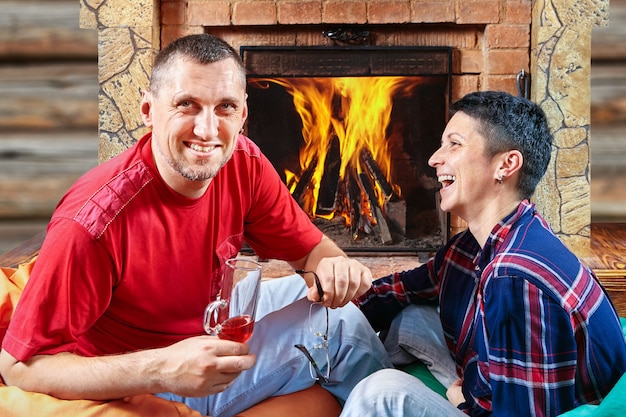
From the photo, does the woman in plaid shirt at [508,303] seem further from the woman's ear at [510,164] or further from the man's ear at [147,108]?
the man's ear at [147,108]

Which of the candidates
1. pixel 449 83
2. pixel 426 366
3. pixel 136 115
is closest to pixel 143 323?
pixel 426 366

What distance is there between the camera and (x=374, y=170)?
11.6 feet

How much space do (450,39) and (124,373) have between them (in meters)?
2.41

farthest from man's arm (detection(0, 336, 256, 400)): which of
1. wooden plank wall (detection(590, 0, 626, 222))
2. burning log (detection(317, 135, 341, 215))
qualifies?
wooden plank wall (detection(590, 0, 626, 222))

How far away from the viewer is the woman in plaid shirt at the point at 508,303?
62.7 inches

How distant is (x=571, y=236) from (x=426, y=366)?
4.65 ft

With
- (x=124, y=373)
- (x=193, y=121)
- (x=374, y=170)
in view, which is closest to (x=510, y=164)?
(x=193, y=121)

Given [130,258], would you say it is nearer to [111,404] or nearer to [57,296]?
[57,296]

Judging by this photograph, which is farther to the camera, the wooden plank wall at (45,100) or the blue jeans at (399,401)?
the wooden plank wall at (45,100)

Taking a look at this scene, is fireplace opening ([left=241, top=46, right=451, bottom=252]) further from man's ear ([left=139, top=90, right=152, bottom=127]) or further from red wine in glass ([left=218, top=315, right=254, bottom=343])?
red wine in glass ([left=218, top=315, right=254, bottom=343])

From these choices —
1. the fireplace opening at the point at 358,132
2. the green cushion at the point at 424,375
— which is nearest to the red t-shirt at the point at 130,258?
the green cushion at the point at 424,375

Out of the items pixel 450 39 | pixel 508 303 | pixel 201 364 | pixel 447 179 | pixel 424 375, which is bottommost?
pixel 424 375

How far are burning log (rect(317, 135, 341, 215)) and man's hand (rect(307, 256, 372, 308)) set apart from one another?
5.59ft

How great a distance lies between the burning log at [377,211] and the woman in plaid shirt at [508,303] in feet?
4.67
